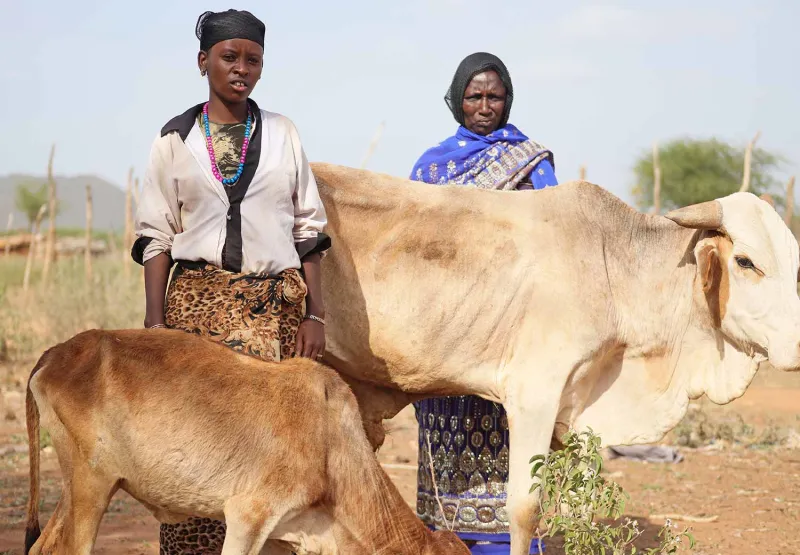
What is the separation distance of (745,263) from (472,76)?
5.58ft

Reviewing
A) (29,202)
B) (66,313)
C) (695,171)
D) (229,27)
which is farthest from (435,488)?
(29,202)

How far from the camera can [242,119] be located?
13.5ft

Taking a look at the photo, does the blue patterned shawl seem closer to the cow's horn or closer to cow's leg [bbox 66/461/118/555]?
the cow's horn

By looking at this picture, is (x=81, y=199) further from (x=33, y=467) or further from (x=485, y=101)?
(x=33, y=467)

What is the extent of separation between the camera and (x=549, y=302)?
4652 mm

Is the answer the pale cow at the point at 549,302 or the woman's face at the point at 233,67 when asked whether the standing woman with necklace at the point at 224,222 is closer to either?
the woman's face at the point at 233,67

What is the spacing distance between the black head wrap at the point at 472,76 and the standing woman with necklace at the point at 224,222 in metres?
1.64

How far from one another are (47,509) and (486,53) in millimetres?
3941

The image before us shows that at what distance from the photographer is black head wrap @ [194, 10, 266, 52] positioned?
3.96 metres

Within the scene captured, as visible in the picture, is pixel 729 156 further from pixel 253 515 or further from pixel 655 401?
pixel 253 515

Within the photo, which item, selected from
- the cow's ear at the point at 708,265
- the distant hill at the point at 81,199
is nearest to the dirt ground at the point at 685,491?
the cow's ear at the point at 708,265

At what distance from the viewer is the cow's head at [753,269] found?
4.69 m

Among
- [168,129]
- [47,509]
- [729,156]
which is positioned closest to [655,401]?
[168,129]

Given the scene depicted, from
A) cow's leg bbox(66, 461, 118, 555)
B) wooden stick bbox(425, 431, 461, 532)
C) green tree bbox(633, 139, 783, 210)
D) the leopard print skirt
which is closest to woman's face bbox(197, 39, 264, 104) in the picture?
the leopard print skirt
